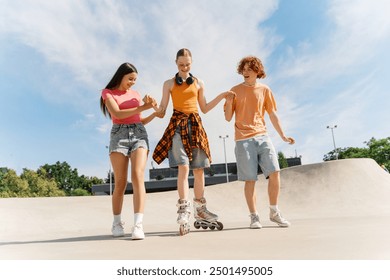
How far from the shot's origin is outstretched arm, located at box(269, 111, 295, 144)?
4395mm

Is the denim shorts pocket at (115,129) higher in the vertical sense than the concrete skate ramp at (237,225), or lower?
higher

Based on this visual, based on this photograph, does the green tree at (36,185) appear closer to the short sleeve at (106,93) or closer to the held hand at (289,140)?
the short sleeve at (106,93)

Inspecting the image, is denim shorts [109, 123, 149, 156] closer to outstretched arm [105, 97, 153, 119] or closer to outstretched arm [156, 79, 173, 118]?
outstretched arm [105, 97, 153, 119]

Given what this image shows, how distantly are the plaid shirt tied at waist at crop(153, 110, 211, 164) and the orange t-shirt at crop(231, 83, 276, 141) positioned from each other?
529 mm

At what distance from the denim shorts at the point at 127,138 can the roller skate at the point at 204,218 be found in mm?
898

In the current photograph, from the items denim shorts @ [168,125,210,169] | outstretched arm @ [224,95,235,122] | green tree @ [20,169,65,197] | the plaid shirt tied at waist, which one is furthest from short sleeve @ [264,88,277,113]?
green tree @ [20,169,65,197]

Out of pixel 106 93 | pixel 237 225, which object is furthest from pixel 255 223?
pixel 106 93

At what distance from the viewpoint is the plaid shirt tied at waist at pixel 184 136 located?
373 centimetres

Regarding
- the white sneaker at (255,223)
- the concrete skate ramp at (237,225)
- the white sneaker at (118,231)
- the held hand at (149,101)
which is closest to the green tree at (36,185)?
the concrete skate ramp at (237,225)

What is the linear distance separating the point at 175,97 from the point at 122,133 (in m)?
0.71

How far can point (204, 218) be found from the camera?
3900 millimetres

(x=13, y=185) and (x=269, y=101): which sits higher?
(x=13, y=185)

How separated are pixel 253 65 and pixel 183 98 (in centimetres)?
104

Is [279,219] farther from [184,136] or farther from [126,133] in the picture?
[126,133]
